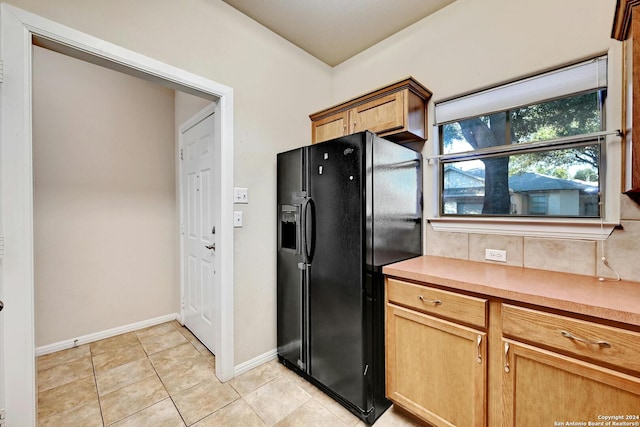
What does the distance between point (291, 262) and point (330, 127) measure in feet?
4.04

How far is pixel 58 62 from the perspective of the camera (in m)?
2.33

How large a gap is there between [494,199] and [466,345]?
106 centimetres

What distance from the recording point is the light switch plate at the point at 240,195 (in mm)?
1951

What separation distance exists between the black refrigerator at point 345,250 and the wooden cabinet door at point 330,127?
1.67ft

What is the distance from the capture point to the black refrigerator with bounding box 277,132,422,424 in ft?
5.02

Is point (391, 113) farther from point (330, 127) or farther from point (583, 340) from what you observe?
point (583, 340)

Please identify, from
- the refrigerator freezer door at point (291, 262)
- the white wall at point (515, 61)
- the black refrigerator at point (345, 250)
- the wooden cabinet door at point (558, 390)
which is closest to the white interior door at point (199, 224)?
the refrigerator freezer door at point (291, 262)

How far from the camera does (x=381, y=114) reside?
75.9 inches

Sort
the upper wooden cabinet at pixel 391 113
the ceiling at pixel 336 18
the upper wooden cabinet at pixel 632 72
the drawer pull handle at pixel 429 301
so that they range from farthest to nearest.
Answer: the ceiling at pixel 336 18, the upper wooden cabinet at pixel 391 113, the drawer pull handle at pixel 429 301, the upper wooden cabinet at pixel 632 72

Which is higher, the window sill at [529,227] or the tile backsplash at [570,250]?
the window sill at [529,227]

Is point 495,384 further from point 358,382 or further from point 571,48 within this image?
point 571,48

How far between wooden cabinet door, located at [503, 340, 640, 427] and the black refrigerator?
659 millimetres

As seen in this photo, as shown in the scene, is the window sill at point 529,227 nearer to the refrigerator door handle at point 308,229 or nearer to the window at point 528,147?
the window at point 528,147

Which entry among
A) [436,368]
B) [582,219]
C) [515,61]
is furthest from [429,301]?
[515,61]
